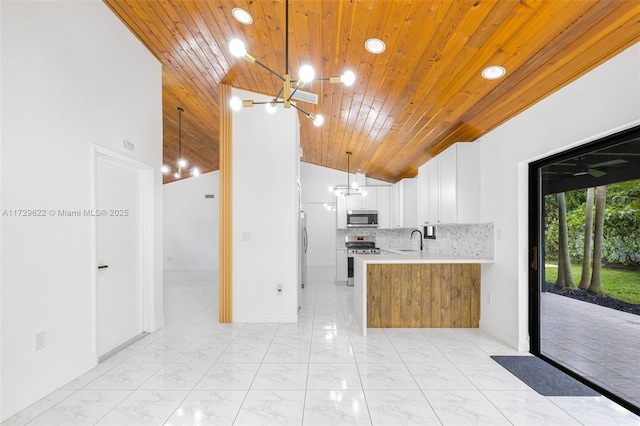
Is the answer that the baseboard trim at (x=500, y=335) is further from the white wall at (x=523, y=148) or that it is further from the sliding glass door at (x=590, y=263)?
the sliding glass door at (x=590, y=263)

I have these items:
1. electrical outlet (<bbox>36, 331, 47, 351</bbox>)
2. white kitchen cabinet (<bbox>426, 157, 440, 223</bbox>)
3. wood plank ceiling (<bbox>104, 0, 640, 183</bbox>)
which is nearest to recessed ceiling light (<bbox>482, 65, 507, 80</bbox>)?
wood plank ceiling (<bbox>104, 0, 640, 183</bbox>)

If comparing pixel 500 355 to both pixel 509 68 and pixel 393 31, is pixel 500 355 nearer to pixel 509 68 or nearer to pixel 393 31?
pixel 509 68

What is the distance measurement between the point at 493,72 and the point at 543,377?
249cm

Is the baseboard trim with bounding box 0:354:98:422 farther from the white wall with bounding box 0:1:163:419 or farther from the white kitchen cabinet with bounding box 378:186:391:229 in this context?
the white kitchen cabinet with bounding box 378:186:391:229

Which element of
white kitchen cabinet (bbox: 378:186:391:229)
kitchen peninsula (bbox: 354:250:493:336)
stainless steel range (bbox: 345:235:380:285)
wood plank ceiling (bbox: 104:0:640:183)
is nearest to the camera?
wood plank ceiling (bbox: 104:0:640:183)

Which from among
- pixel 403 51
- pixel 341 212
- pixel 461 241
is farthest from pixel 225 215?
pixel 341 212

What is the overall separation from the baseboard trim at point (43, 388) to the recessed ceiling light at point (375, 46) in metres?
3.52

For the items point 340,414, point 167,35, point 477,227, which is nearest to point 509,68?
point 477,227

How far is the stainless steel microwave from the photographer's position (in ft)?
22.7

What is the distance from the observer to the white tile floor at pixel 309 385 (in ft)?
6.42

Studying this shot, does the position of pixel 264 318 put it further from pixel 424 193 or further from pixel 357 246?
pixel 357 246

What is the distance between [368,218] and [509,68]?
15.7 ft

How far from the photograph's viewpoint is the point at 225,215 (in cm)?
406

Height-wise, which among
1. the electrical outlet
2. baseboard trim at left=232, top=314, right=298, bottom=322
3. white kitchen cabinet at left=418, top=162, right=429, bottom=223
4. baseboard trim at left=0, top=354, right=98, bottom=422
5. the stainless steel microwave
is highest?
white kitchen cabinet at left=418, top=162, right=429, bottom=223
